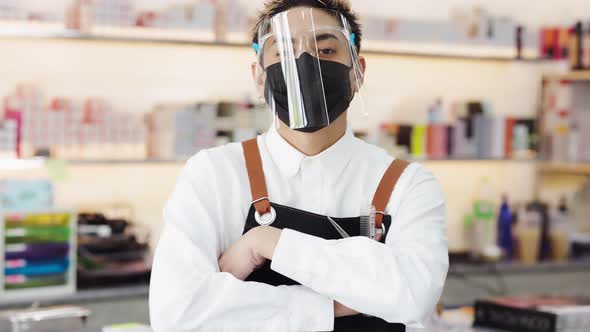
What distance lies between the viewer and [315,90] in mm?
A: 1575

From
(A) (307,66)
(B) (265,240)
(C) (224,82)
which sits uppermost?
(A) (307,66)

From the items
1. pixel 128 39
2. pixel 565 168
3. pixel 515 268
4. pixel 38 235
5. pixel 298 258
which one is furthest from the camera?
pixel 565 168

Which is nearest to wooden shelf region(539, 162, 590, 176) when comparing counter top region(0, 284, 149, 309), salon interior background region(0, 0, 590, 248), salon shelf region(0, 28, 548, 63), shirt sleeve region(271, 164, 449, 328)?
salon interior background region(0, 0, 590, 248)

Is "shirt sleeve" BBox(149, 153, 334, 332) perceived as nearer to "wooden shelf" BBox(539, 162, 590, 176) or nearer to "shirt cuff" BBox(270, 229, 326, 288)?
"shirt cuff" BBox(270, 229, 326, 288)

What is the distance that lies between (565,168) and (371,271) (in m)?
3.00

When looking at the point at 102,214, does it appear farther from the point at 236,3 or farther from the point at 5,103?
the point at 236,3

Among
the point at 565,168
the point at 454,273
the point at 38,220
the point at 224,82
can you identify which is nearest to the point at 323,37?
the point at 38,220

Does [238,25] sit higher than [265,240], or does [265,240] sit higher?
[238,25]

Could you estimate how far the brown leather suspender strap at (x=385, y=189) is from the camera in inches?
Result: 65.2

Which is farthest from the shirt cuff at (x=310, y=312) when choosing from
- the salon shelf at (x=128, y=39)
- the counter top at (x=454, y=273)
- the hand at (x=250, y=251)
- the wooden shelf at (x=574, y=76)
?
the wooden shelf at (x=574, y=76)

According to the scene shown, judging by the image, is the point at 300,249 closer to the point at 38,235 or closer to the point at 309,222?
the point at 309,222

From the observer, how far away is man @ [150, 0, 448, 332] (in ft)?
5.06

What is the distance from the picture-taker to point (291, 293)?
62.7 inches

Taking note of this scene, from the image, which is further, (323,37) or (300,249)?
(323,37)
